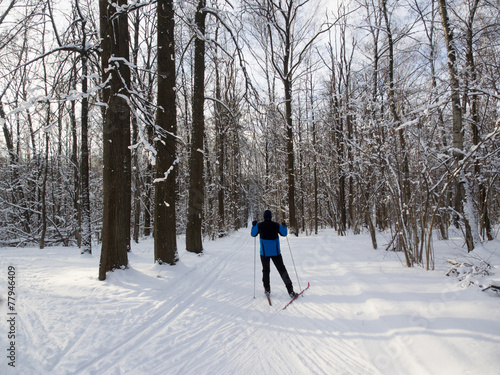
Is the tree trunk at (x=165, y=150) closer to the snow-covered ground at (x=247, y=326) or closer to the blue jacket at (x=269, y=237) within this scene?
the snow-covered ground at (x=247, y=326)

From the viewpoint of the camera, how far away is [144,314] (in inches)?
165

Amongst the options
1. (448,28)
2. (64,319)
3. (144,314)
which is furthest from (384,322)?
(448,28)

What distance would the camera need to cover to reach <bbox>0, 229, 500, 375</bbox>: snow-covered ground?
2928 mm

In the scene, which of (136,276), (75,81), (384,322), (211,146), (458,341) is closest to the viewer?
(458,341)

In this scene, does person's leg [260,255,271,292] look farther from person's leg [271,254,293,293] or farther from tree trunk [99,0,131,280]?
tree trunk [99,0,131,280]

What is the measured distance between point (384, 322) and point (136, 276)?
16.0 ft

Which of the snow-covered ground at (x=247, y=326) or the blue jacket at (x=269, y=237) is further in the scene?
the blue jacket at (x=269, y=237)

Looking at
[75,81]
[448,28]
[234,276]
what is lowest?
[234,276]

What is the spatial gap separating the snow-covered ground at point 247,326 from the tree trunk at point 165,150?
3.25ft

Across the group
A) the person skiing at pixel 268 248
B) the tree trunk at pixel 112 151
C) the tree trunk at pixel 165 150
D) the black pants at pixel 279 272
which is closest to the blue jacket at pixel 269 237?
the person skiing at pixel 268 248

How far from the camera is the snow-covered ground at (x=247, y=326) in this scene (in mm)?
2928

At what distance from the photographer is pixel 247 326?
404 centimetres

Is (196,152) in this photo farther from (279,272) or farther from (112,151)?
(279,272)

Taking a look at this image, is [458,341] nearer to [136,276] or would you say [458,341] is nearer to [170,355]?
[170,355]
